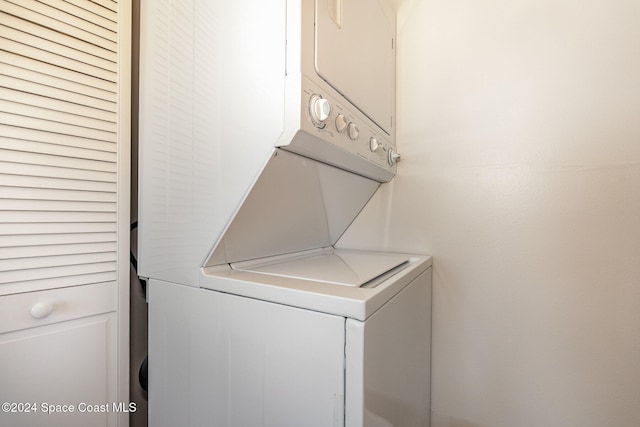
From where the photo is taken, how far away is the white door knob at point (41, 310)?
1144mm

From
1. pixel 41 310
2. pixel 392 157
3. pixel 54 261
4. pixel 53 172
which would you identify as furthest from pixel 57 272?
pixel 392 157

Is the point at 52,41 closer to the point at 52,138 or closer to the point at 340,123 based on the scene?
the point at 52,138

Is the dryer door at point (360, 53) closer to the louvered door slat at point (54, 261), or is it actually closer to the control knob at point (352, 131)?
the control knob at point (352, 131)

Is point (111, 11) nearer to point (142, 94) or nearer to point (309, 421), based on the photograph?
point (142, 94)

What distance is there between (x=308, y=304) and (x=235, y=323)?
338 mm

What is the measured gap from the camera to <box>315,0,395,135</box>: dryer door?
42.9 inches

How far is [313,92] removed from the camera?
993 millimetres

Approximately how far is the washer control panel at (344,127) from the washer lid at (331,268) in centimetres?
52

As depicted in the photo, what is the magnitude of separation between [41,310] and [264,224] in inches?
35.9

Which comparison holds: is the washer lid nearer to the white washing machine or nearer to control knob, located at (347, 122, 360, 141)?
the white washing machine

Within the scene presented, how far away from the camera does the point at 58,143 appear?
121 cm

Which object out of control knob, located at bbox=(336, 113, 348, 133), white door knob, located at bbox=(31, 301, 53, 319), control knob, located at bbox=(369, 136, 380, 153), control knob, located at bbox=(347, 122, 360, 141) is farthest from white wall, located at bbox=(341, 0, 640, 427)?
white door knob, located at bbox=(31, 301, 53, 319)

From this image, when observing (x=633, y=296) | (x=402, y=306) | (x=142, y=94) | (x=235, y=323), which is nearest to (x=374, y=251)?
(x=402, y=306)

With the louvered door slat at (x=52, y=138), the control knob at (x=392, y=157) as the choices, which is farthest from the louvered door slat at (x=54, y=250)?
the control knob at (x=392, y=157)
